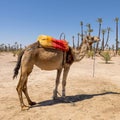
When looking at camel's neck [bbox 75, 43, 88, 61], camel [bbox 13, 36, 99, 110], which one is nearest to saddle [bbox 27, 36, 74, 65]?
camel [bbox 13, 36, 99, 110]

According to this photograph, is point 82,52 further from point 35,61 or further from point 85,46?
point 35,61

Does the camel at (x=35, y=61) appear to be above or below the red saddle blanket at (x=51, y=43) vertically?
below

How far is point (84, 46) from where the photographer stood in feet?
28.1

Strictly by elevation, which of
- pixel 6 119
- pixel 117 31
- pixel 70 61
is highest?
pixel 117 31

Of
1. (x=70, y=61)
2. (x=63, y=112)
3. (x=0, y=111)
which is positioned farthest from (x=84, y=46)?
(x=0, y=111)

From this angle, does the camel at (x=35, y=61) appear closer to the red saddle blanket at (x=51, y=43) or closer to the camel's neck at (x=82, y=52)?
the red saddle blanket at (x=51, y=43)

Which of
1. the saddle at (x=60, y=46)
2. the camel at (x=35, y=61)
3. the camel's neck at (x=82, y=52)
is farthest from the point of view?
the camel's neck at (x=82, y=52)

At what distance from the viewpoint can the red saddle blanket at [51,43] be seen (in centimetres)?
729

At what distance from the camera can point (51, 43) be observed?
7398mm

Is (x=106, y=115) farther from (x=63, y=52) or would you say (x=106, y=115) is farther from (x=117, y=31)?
(x=117, y=31)

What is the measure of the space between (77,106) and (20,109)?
5.49ft

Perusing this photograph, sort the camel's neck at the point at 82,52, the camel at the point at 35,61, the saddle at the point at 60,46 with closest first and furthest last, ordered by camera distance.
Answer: the camel at the point at 35,61 → the saddle at the point at 60,46 → the camel's neck at the point at 82,52

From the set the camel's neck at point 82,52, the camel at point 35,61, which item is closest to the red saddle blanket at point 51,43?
the camel at point 35,61

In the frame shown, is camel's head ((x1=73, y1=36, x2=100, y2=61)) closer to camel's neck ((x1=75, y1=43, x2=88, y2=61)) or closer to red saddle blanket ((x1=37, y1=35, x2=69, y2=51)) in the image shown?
camel's neck ((x1=75, y1=43, x2=88, y2=61))
